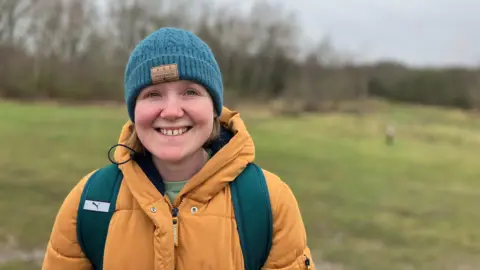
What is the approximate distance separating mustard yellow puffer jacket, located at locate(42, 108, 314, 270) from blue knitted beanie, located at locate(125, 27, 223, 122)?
0.72ft

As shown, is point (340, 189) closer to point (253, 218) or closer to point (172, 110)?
point (253, 218)

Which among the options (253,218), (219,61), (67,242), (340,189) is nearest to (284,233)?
(253,218)

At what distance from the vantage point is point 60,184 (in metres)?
8.16

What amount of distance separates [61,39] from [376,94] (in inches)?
992

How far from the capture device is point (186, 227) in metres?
1.67

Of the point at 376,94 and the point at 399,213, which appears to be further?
the point at 376,94

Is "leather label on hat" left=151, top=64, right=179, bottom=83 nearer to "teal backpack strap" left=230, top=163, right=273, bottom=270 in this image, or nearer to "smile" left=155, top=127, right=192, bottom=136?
"smile" left=155, top=127, right=192, bottom=136

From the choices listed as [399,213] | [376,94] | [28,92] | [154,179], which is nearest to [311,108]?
[376,94]

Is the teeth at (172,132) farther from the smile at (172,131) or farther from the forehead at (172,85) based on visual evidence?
the forehead at (172,85)

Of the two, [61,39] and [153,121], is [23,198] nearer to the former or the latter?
[153,121]

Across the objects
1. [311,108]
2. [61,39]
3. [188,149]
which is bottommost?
[311,108]

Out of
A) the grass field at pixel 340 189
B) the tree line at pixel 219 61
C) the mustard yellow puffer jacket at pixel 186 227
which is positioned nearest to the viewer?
the mustard yellow puffer jacket at pixel 186 227

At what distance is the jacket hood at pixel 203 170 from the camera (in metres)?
1.70

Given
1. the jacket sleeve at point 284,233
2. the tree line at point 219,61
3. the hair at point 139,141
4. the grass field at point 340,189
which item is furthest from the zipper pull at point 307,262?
the tree line at point 219,61
